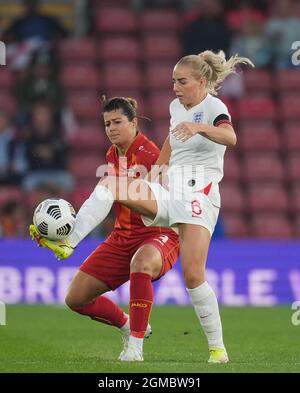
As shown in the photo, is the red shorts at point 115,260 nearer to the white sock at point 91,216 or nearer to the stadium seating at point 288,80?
the white sock at point 91,216

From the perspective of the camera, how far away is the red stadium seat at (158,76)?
18.3 meters

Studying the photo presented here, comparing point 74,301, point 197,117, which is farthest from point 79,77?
point 197,117

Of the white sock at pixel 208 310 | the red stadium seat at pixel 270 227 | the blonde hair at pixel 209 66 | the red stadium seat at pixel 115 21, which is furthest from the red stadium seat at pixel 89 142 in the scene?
the white sock at pixel 208 310

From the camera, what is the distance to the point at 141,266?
8570 mm

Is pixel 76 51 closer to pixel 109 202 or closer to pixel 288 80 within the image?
pixel 288 80

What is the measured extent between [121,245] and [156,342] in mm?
1424

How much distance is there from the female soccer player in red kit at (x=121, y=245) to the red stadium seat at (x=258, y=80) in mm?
9565

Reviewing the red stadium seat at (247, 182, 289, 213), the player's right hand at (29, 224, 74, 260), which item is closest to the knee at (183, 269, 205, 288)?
the player's right hand at (29, 224, 74, 260)

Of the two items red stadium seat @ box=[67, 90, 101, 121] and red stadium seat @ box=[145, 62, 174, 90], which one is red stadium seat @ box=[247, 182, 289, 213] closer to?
red stadium seat @ box=[145, 62, 174, 90]

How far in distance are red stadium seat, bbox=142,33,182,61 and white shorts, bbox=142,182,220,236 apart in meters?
10.2

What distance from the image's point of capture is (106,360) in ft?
28.2
